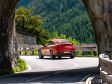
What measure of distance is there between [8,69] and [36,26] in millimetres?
76377

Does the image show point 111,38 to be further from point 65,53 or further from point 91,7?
point 65,53

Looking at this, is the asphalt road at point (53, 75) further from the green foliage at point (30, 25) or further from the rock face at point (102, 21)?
the green foliage at point (30, 25)

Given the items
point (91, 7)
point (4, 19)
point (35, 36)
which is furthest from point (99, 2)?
point (35, 36)

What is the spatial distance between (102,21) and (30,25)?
76481 millimetres

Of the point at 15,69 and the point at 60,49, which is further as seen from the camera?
the point at 60,49

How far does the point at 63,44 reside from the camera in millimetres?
44875

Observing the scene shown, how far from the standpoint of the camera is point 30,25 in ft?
344

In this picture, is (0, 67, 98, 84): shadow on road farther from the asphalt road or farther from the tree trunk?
the tree trunk

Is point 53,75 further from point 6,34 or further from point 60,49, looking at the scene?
point 60,49

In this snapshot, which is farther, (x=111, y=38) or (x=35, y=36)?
(x=35, y=36)

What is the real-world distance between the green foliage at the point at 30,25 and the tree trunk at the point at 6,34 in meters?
71.8

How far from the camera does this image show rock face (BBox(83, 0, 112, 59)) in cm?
2839

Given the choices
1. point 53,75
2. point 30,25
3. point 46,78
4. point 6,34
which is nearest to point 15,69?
point 6,34

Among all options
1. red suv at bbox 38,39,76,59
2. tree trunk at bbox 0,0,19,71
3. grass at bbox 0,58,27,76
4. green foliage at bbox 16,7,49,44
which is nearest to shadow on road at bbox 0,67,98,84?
grass at bbox 0,58,27,76
